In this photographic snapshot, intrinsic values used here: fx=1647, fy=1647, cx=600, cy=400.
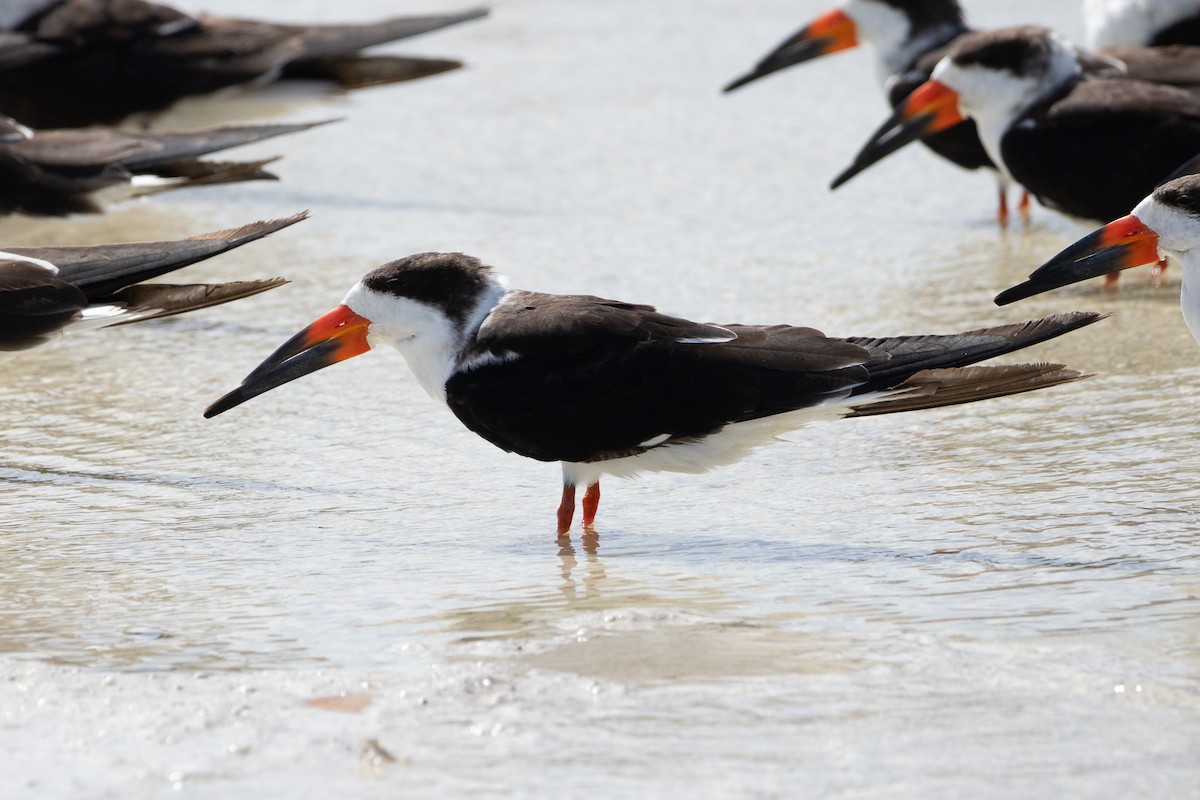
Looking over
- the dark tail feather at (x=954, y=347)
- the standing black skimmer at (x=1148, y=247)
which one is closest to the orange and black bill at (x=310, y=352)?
the dark tail feather at (x=954, y=347)

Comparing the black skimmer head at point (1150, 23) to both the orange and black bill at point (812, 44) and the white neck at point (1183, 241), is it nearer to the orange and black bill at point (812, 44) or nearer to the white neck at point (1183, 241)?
the orange and black bill at point (812, 44)

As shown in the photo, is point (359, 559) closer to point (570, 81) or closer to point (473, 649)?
point (473, 649)

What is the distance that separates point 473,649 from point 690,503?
106 cm

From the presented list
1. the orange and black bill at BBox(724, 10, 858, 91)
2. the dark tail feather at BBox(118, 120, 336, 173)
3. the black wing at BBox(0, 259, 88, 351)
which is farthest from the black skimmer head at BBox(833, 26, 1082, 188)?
the black wing at BBox(0, 259, 88, 351)

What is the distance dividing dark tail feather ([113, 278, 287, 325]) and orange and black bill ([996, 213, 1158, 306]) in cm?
198

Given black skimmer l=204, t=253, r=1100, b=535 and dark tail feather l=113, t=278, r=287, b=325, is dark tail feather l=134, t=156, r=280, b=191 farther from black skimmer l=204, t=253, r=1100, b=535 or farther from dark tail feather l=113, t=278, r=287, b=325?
black skimmer l=204, t=253, r=1100, b=535

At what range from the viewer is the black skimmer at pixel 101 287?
450 centimetres

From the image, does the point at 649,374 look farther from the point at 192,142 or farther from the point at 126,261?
the point at 192,142

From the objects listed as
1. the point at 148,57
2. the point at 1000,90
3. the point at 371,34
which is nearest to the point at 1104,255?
the point at 1000,90

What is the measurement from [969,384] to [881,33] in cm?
441

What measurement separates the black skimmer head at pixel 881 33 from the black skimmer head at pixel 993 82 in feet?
3.83

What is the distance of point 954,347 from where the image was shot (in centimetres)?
357

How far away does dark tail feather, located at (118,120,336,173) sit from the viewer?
20.1 feet

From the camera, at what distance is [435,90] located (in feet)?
28.7
